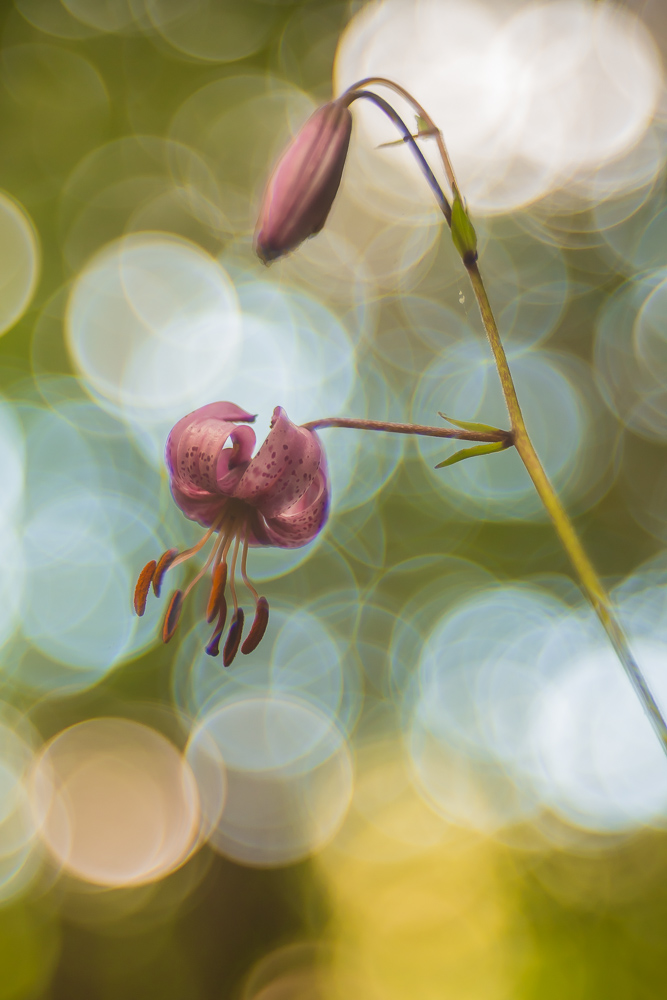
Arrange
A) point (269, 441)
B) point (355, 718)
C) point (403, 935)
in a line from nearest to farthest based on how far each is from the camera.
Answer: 1. point (269, 441)
2. point (403, 935)
3. point (355, 718)

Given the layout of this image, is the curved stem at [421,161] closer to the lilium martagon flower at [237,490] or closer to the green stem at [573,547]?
the green stem at [573,547]

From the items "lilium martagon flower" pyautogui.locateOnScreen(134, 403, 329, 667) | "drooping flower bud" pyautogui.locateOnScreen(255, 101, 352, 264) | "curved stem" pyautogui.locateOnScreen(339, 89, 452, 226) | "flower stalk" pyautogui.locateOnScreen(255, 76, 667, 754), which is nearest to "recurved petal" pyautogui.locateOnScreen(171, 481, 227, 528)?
"lilium martagon flower" pyautogui.locateOnScreen(134, 403, 329, 667)

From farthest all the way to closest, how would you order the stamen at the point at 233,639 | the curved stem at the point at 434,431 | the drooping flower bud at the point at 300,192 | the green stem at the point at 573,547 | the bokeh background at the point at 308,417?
the bokeh background at the point at 308,417, the stamen at the point at 233,639, the drooping flower bud at the point at 300,192, the curved stem at the point at 434,431, the green stem at the point at 573,547

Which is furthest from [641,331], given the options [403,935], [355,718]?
[403,935]

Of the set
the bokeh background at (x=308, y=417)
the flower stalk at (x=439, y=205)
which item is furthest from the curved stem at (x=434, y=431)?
the bokeh background at (x=308, y=417)

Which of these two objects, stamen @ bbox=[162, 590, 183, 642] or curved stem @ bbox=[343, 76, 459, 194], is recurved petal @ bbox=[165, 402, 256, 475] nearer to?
stamen @ bbox=[162, 590, 183, 642]

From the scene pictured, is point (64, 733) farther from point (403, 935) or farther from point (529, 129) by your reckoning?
point (529, 129)
